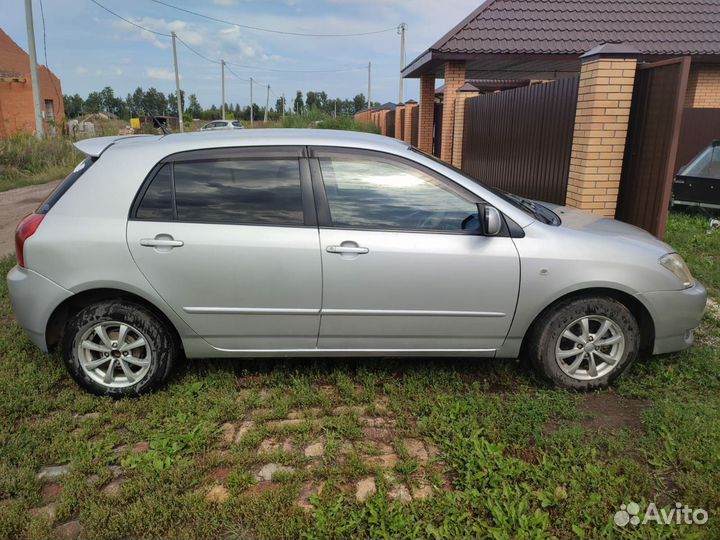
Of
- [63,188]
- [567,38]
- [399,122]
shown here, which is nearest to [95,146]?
[63,188]

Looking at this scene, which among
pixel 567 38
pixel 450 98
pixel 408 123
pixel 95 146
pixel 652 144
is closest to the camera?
pixel 95 146

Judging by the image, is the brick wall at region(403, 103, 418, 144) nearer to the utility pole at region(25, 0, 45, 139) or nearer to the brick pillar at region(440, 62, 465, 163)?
the brick pillar at region(440, 62, 465, 163)

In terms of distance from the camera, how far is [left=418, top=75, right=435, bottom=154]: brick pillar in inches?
645

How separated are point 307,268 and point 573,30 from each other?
12.1 metres

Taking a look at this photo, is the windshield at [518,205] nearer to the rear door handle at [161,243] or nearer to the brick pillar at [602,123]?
the rear door handle at [161,243]

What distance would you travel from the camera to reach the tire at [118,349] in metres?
3.49

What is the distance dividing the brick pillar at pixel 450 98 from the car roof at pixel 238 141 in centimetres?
1013

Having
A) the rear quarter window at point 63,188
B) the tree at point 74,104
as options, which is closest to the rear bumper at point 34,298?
the rear quarter window at point 63,188

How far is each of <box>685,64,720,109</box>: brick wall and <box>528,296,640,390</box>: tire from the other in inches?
503

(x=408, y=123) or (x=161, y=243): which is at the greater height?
(x=408, y=123)

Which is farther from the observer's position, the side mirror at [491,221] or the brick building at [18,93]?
the brick building at [18,93]

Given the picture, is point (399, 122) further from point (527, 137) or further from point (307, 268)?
point (307, 268)

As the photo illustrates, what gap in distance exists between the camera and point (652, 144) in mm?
5602

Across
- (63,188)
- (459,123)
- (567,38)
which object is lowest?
(63,188)
